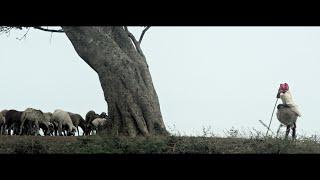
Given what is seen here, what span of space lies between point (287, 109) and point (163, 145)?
11.0ft

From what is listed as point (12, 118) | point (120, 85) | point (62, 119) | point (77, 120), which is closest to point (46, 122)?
point (12, 118)

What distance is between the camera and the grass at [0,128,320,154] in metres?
14.5

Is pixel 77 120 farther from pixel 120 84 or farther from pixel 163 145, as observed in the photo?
pixel 163 145

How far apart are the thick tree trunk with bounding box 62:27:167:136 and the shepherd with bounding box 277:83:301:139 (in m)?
4.16

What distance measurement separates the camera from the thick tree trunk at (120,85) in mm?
17531

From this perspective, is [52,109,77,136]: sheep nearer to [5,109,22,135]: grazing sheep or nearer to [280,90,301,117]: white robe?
[5,109,22,135]: grazing sheep

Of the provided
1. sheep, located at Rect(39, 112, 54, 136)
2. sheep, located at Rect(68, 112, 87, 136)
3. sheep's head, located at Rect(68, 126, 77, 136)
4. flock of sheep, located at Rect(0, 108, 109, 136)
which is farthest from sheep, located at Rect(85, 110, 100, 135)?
sheep, located at Rect(39, 112, 54, 136)

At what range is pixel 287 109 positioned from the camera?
15047 millimetres

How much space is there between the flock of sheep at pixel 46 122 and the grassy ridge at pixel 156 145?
5.68m

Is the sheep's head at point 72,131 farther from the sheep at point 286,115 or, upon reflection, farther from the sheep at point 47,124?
the sheep at point 286,115
